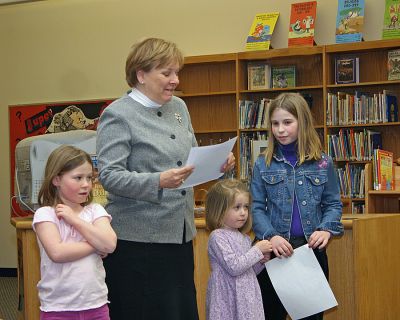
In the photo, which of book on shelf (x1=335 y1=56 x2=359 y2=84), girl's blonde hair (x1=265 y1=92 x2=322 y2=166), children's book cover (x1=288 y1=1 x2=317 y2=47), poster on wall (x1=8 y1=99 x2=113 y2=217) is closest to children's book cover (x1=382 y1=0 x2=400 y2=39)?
book on shelf (x1=335 y1=56 x2=359 y2=84)

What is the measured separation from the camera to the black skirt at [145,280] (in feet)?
7.43

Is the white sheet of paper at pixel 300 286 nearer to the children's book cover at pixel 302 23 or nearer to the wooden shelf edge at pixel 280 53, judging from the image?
the wooden shelf edge at pixel 280 53

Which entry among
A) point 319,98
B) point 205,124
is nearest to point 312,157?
point 319,98

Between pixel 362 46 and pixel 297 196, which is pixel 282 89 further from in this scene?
pixel 297 196

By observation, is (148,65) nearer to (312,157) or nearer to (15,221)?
(312,157)

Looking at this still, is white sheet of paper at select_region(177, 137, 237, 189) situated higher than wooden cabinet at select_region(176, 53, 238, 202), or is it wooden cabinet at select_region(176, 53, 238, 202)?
wooden cabinet at select_region(176, 53, 238, 202)

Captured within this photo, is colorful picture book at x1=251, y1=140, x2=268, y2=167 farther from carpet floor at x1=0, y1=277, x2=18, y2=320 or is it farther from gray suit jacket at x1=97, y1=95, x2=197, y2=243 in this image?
gray suit jacket at x1=97, y1=95, x2=197, y2=243

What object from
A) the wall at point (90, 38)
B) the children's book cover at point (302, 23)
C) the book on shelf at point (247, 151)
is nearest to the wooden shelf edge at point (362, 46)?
the children's book cover at point (302, 23)

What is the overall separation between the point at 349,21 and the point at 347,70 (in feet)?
1.51

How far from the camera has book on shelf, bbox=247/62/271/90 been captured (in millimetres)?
6684

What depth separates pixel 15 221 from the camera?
375 cm

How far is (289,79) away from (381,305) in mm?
3720

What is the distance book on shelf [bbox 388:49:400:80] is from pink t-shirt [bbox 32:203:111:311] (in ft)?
15.0

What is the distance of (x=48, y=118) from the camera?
7.94 metres
